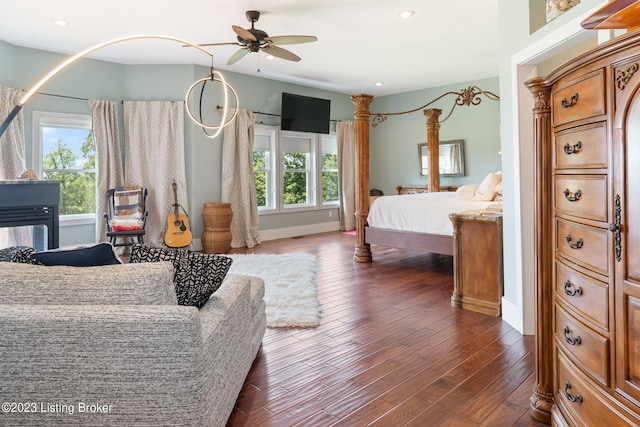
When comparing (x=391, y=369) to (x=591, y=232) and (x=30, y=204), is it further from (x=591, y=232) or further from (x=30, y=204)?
(x=30, y=204)

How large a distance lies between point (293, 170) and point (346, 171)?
117 centimetres

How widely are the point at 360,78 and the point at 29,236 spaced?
5.33 meters

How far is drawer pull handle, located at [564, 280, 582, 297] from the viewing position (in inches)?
53.2

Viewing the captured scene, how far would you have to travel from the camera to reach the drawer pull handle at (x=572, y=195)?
1329mm

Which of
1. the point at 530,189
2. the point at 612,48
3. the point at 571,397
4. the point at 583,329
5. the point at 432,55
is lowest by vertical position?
the point at 571,397

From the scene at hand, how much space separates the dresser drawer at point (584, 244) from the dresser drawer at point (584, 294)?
0.05 meters

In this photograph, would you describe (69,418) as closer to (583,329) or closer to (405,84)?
(583,329)

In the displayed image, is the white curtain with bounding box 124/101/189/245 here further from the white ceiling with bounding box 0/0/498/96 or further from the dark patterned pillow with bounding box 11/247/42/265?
the dark patterned pillow with bounding box 11/247/42/265

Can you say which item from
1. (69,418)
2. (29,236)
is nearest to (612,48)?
(69,418)

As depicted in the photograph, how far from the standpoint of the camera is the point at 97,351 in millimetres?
1216

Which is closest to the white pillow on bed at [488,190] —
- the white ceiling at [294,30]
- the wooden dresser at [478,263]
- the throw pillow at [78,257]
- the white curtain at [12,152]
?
the wooden dresser at [478,263]

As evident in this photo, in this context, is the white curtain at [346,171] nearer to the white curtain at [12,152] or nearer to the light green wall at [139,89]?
the light green wall at [139,89]

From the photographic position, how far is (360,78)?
703cm

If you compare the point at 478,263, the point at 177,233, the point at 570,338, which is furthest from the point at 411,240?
the point at 570,338
